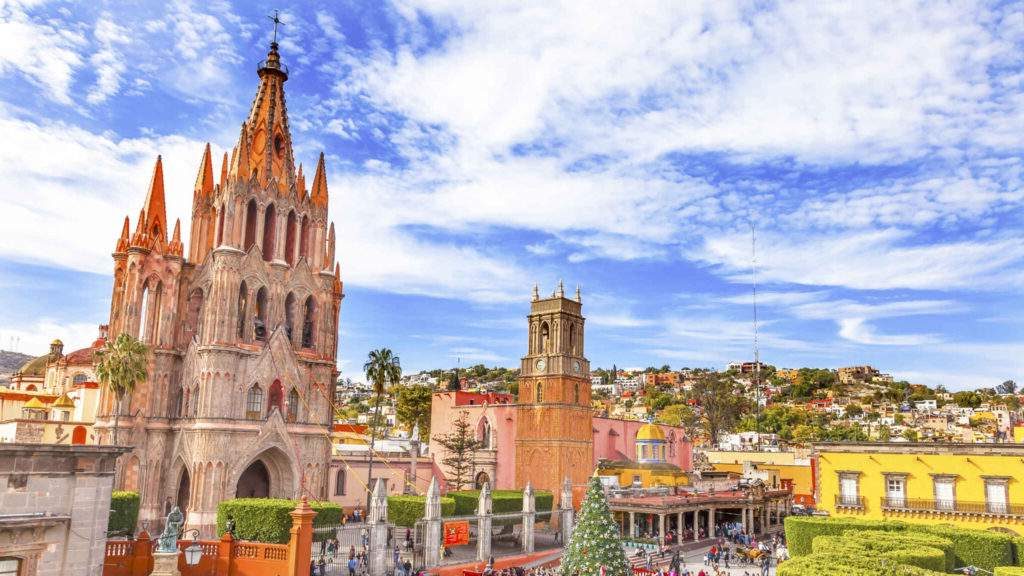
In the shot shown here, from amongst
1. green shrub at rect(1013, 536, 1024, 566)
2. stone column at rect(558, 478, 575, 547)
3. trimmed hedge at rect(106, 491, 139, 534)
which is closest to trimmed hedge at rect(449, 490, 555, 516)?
stone column at rect(558, 478, 575, 547)

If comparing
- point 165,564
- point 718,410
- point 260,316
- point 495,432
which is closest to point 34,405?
point 260,316

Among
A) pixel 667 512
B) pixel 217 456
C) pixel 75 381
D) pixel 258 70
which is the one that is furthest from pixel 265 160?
pixel 667 512

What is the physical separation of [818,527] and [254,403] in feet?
95.5

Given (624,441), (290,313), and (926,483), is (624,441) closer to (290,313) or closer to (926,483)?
(926,483)

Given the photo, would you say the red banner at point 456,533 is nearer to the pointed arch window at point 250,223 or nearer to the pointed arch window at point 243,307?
the pointed arch window at point 243,307

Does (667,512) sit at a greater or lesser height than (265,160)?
lesser

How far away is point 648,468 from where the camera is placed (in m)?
57.1

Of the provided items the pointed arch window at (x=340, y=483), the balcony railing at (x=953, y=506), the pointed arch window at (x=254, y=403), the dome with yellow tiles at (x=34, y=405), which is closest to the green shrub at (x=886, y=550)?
the balcony railing at (x=953, y=506)

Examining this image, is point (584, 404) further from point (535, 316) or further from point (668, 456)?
point (668, 456)

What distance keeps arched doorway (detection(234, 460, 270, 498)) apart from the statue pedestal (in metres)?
19.5

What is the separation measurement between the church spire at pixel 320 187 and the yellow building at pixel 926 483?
1270 inches

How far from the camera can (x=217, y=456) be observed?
3797 cm

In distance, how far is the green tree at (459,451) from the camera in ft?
182

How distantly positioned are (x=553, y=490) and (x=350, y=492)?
49.6 ft
